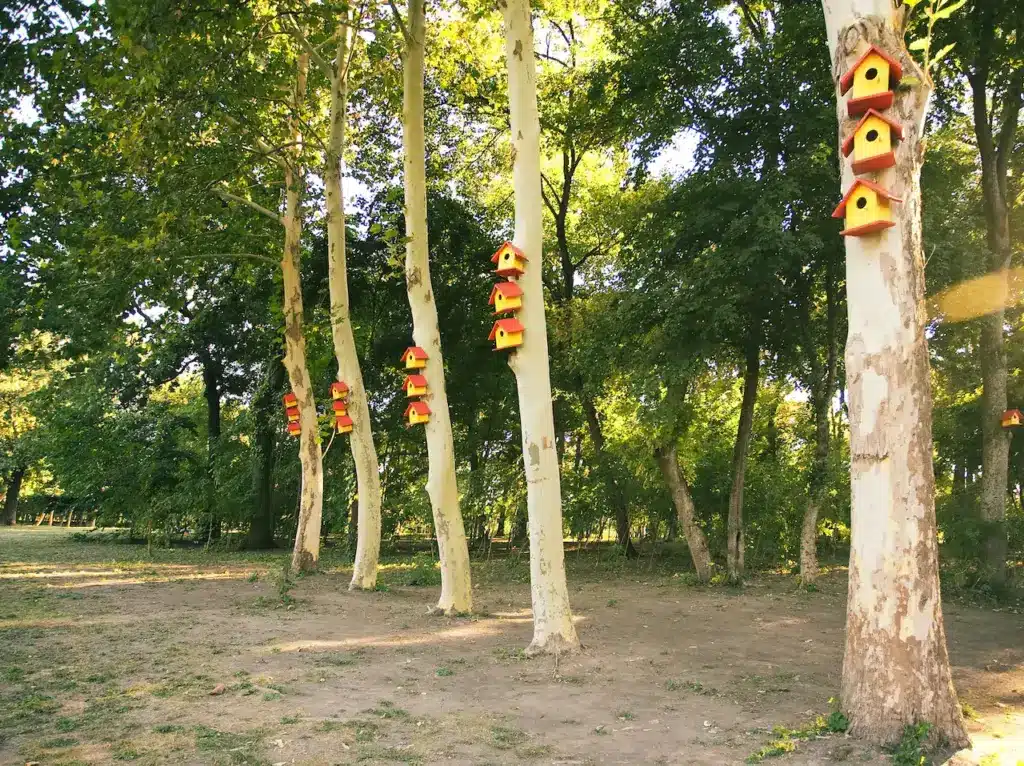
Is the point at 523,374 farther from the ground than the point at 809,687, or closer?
farther from the ground

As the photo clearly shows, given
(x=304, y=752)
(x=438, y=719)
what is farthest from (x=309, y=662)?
(x=304, y=752)

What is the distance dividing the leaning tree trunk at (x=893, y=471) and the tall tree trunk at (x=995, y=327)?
368 inches

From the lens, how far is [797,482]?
16.2 m

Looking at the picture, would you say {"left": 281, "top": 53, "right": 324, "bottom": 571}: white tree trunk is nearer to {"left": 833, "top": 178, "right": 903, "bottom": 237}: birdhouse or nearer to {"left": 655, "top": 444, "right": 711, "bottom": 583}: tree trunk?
{"left": 655, "top": 444, "right": 711, "bottom": 583}: tree trunk

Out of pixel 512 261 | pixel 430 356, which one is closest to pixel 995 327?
pixel 430 356

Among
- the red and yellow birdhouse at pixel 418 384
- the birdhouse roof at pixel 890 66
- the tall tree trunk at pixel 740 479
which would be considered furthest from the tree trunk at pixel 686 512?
the birdhouse roof at pixel 890 66

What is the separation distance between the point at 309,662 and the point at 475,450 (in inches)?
487

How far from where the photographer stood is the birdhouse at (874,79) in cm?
474

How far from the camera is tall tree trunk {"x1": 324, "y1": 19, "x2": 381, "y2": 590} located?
474 inches

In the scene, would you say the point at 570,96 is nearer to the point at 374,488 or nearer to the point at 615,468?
the point at 615,468

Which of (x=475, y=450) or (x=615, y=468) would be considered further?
(x=475, y=450)

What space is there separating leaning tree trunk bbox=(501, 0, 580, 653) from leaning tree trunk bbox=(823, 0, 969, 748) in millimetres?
2924

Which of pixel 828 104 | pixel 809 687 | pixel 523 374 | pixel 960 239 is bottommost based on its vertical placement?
pixel 809 687

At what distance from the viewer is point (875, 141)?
15.7 ft
